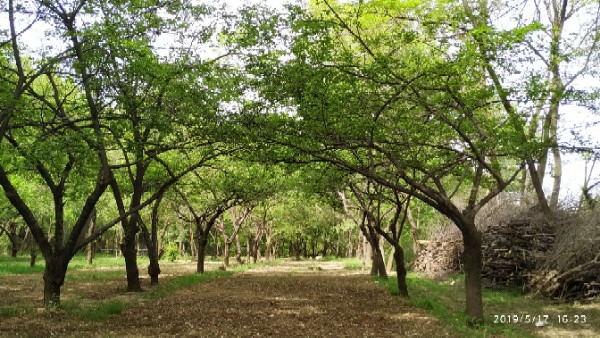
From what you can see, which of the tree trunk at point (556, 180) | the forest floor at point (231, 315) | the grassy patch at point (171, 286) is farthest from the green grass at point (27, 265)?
the tree trunk at point (556, 180)

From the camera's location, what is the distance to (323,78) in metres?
10.2

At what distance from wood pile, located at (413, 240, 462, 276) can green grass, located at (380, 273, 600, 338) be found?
4.32 meters

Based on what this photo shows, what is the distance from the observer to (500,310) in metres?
13.8

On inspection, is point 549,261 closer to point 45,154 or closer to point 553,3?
point 553,3

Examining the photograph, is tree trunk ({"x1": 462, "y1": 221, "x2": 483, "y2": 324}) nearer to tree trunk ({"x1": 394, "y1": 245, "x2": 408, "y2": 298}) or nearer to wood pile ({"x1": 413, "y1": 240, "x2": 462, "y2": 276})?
tree trunk ({"x1": 394, "y1": 245, "x2": 408, "y2": 298})

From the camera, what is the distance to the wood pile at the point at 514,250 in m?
17.7

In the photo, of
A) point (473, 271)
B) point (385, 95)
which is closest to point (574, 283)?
point (473, 271)

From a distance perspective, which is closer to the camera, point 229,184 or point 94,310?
point 94,310

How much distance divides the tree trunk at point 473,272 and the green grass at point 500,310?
326mm

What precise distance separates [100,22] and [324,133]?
18.7ft

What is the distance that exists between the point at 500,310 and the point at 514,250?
5602mm

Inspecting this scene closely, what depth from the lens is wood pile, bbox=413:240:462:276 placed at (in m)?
24.0

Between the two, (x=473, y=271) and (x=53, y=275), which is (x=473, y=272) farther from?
(x=53, y=275)

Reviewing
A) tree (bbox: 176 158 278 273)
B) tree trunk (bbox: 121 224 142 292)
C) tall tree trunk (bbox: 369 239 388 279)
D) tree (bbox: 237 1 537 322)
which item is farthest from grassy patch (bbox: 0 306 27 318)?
tall tree trunk (bbox: 369 239 388 279)
